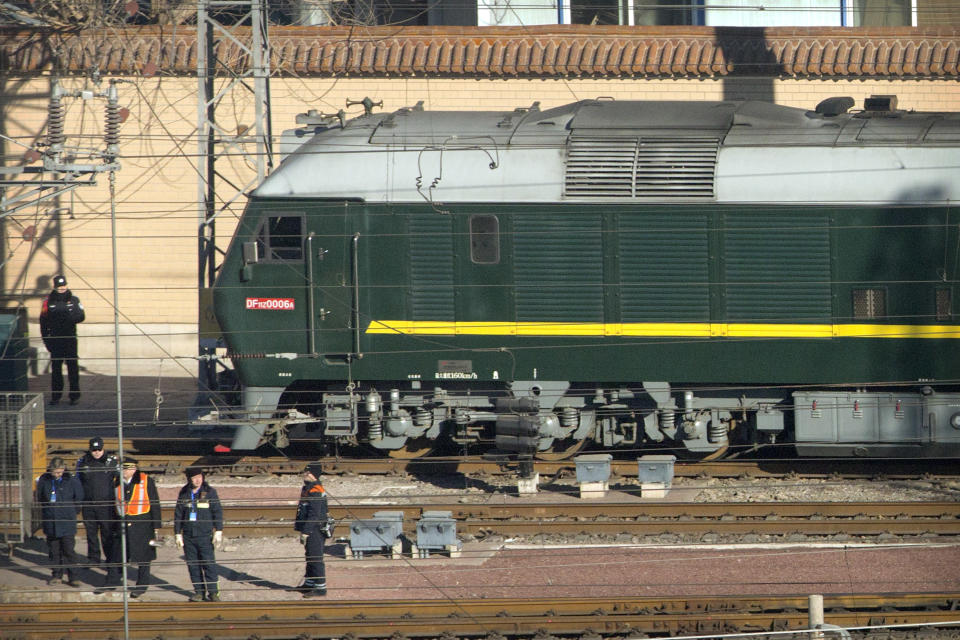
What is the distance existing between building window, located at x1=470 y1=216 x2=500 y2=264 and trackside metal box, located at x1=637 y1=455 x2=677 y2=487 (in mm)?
3040

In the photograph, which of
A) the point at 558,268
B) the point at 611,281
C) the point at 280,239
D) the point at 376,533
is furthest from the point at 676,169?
the point at 376,533

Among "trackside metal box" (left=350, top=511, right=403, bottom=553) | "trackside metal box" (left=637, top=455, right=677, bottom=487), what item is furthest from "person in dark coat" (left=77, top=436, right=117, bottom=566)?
"trackside metal box" (left=637, top=455, right=677, bottom=487)

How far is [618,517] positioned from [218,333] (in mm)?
5820

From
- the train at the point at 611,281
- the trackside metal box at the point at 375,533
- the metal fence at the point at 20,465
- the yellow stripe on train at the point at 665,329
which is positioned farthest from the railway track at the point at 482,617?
the yellow stripe on train at the point at 665,329

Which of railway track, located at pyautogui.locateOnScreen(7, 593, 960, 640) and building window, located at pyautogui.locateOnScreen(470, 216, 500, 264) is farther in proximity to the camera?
building window, located at pyautogui.locateOnScreen(470, 216, 500, 264)

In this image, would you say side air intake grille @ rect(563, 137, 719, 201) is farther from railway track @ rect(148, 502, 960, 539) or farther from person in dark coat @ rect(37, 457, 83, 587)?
person in dark coat @ rect(37, 457, 83, 587)

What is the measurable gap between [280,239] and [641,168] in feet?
14.9

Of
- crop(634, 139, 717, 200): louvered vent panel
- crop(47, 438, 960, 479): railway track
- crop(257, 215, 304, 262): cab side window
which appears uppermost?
crop(634, 139, 717, 200): louvered vent panel

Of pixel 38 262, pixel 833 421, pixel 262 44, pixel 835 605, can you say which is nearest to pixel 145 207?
pixel 38 262

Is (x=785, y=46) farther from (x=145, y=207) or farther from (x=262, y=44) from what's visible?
(x=145, y=207)

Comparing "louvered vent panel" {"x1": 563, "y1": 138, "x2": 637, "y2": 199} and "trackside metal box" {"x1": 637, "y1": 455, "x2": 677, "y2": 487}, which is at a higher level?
"louvered vent panel" {"x1": 563, "y1": 138, "x2": 637, "y2": 199}

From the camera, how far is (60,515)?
12977 mm

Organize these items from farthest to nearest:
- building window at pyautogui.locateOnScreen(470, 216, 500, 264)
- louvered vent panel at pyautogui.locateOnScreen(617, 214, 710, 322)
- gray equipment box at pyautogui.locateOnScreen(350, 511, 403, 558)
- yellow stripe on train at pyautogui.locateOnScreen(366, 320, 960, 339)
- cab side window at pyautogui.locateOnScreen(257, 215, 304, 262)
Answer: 1. cab side window at pyautogui.locateOnScreen(257, 215, 304, 262)
2. building window at pyautogui.locateOnScreen(470, 216, 500, 264)
3. louvered vent panel at pyautogui.locateOnScreen(617, 214, 710, 322)
4. yellow stripe on train at pyautogui.locateOnScreen(366, 320, 960, 339)
5. gray equipment box at pyautogui.locateOnScreen(350, 511, 403, 558)

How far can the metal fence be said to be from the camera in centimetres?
1391
